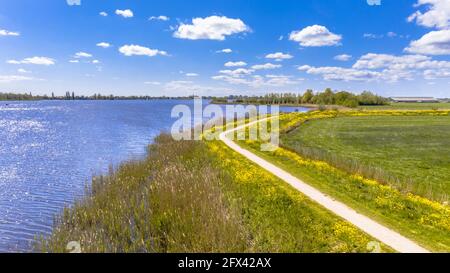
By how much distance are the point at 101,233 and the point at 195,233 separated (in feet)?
12.4

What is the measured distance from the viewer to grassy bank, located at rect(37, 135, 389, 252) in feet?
35.3

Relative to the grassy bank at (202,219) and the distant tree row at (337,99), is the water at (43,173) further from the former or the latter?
the distant tree row at (337,99)

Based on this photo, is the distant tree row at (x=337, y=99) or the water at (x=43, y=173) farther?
the distant tree row at (x=337, y=99)

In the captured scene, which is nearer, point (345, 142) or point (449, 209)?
point (449, 209)

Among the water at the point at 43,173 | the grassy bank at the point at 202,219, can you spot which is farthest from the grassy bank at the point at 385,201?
the water at the point at 43,173

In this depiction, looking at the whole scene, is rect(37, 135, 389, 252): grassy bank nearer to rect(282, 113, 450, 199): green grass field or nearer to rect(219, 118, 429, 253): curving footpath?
rect(219, 118, 429, 253): curving footpath

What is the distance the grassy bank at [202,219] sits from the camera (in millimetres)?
10758

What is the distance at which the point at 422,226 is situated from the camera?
11828 mm

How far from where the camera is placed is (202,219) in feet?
39.4

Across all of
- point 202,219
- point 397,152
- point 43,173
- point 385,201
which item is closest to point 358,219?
point 385,201

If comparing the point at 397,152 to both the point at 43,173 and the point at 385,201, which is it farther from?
the point at 43,173

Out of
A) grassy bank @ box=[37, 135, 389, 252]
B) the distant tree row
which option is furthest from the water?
the distant tree row
